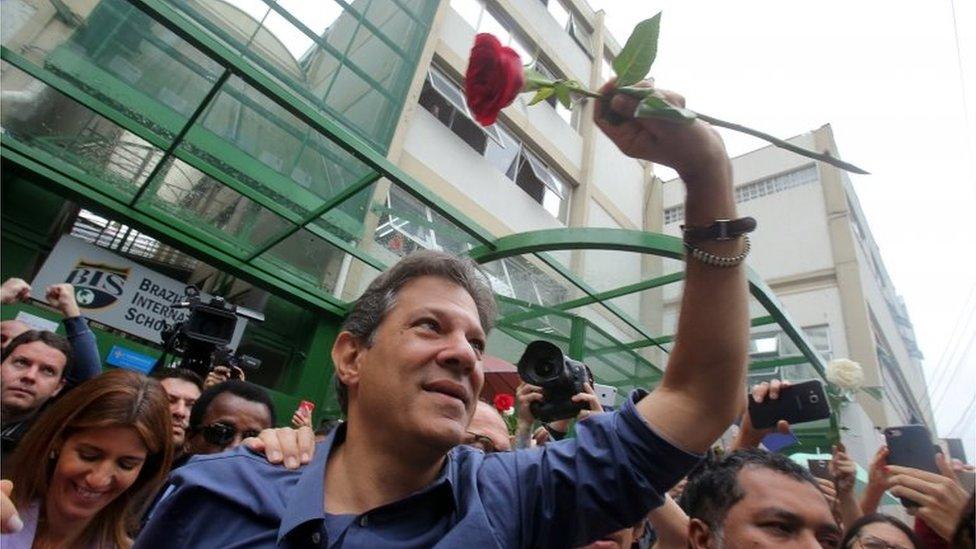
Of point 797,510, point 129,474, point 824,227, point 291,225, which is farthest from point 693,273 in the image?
point 824,227

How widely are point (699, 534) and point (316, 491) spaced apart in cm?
140

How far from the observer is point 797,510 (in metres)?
1.75

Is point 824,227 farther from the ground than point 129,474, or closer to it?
farther from the ground

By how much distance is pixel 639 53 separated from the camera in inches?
30.7

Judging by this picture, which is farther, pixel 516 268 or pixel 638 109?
pixel 516 268

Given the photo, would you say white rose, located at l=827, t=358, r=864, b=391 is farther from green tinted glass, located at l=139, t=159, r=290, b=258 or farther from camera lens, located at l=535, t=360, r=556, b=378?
green tinted glass, located at l=139, t=159, r=290, b=258

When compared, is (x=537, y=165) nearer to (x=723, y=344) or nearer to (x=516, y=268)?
(x=516, y=268)

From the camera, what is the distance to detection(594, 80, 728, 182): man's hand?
33.8 inches

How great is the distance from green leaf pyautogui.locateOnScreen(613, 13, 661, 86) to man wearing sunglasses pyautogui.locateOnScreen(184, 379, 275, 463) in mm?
2427

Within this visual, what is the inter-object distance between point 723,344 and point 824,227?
14.9 meters

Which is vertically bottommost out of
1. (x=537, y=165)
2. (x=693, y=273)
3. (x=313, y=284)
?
(x=693, y=273)

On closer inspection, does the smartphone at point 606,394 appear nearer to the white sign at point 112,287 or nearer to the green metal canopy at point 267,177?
the green metal canopy at point 267,177

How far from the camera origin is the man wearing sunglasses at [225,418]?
2.57 metres

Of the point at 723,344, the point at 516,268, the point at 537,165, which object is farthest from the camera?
the point at 537,165
